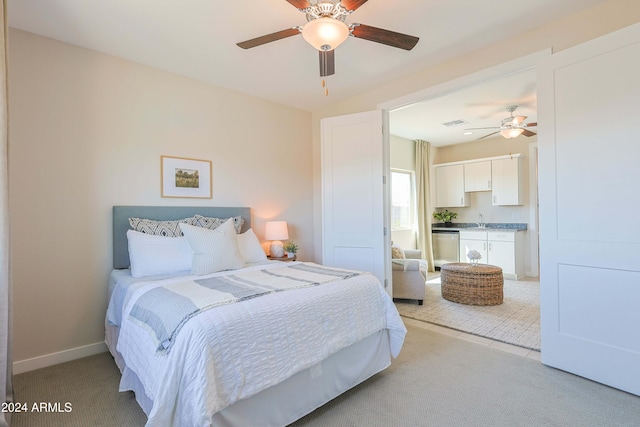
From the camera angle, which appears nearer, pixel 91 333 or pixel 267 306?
pixel 267 306

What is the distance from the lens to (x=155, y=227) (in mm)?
2916

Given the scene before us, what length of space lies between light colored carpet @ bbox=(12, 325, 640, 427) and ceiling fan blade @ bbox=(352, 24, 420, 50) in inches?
91.6

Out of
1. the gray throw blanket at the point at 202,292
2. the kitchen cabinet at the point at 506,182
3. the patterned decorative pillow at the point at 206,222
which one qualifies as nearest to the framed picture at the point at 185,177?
the patterned decorative pillow at the point at 206,222

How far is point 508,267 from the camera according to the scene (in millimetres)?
5469

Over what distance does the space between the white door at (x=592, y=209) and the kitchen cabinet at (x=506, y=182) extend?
3717 mm

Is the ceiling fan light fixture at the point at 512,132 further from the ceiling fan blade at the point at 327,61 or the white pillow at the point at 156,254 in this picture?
the white pillow at the point at 156,254

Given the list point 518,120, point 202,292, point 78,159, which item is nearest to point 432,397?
point 202,292

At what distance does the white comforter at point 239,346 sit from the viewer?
4.56 ft

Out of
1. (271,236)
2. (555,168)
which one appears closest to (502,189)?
(555,168)

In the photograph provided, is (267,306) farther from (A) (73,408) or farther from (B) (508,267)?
(B) (508,267)

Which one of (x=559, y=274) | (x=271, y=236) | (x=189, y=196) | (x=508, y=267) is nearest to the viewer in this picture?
(x=559, y=274)

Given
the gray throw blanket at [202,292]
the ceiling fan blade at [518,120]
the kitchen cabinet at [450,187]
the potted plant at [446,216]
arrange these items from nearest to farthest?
the gray throw blanket at [202,292] < the ceiling fan blade at [518,120] < the kitchen cabinet at [450,187] < the potted plant at [446,216]

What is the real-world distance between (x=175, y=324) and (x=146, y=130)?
7.59 ft

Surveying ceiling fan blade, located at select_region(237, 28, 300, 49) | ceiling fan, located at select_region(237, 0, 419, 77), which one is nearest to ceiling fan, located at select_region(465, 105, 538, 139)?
ceiling fan, located at select_region(237, 0, 419, 77)
